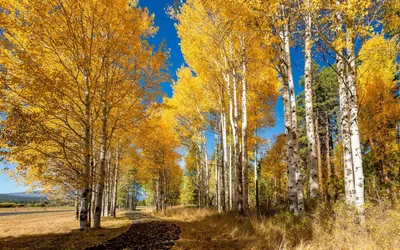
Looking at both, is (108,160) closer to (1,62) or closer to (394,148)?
(1,62)

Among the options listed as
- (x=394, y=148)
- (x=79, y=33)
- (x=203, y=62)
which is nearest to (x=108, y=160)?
(x=203, y=62)

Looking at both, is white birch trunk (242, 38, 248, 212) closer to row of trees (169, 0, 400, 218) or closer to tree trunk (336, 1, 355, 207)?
row of trees (169, 0, 400, 218)

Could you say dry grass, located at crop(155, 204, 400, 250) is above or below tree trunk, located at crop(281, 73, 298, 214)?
below

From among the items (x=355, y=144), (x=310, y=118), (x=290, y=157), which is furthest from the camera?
(x=310, y=118)

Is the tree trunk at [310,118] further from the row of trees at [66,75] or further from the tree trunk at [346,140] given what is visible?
the row of trees at [66,75]

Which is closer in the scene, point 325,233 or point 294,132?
point 325,233

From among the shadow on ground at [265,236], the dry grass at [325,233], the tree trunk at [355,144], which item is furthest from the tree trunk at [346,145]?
the shadow on ground at [265,236]

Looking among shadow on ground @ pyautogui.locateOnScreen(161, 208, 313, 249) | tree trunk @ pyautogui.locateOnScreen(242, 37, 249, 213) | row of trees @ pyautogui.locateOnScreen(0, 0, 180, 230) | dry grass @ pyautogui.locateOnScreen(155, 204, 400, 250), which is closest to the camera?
dry grass @ pyautogui.locateOnScreen(155, 204, 400, 250)

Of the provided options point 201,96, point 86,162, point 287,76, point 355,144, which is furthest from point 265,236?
point 201,96

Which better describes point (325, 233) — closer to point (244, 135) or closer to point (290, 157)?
point (290, 157)

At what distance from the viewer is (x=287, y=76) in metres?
8.08

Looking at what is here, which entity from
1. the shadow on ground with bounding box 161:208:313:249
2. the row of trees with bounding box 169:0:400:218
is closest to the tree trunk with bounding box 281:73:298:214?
the row of trees with bounding box 169:0:400:218

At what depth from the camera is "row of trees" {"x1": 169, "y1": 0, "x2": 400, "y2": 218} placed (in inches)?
204

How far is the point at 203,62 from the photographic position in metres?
12.7
